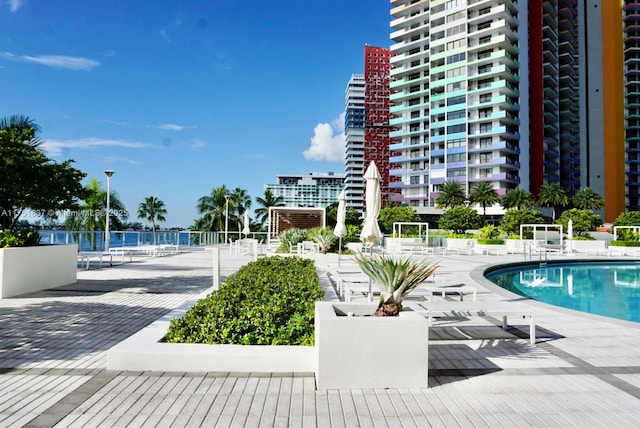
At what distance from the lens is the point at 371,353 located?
3.88 metres

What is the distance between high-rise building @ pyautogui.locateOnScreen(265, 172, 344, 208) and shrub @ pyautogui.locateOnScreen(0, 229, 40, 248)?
162 metres

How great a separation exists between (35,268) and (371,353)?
911cm

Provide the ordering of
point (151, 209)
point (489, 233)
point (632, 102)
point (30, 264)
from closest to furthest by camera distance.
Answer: point (30, 264) < point (489, 233) < point (151, 209) < point (632, 102)

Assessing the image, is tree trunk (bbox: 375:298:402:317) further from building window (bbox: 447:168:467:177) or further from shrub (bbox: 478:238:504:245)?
building window (bbox: 447:168:467:177)

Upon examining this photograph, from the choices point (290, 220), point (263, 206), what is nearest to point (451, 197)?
point (263, 206)

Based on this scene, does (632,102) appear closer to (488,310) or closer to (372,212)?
(372,212)

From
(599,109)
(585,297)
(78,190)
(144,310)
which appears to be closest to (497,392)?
(144,310)

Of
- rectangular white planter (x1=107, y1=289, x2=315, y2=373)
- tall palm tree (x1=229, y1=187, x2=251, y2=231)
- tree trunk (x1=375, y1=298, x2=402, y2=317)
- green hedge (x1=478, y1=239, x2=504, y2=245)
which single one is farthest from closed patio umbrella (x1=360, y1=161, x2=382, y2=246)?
tall palm tree (x1=229, y1=187, x2=251, y2=231)

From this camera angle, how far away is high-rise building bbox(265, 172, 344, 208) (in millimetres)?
175500

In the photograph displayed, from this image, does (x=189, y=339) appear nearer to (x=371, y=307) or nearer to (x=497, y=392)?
(x=371, y=307)

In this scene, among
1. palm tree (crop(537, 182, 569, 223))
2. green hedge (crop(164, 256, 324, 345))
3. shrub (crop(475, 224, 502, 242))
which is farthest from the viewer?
palm tree (crop(537, 182, 569, 223))

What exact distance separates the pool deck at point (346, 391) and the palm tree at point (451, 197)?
52.3m

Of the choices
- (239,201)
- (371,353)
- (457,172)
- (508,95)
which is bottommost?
(371,353)

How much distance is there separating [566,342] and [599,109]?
299 feet
